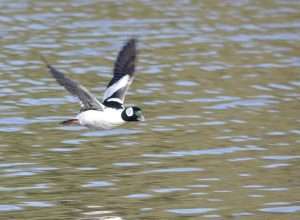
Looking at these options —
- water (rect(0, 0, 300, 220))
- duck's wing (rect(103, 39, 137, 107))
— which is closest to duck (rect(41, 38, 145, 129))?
duck's wing (rect(103, 39, 137, 107))

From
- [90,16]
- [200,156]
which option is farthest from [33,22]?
[200,156]

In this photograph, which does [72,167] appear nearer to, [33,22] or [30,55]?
[30,55]

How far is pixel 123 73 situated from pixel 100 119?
1406 millimetres

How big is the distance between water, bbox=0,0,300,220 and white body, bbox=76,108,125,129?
1.52 feet

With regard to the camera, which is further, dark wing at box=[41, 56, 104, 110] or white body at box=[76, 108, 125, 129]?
white body at box=[76, 108, 125, 129]

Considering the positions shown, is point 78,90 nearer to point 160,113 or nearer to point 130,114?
point 130,114

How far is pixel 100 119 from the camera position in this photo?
13.7m

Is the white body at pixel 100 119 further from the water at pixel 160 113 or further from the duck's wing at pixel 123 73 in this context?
the duck's wing at pixel 123 73

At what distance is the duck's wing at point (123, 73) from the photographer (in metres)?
14.6

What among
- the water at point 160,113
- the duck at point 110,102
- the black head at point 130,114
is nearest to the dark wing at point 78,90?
the duck at point 110,102

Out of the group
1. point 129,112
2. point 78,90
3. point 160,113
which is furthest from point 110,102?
point 160,113

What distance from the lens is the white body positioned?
1367cm

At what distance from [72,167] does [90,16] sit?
11.3 m

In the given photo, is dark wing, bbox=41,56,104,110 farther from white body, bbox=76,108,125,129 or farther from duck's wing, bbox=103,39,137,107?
duck's wing, bbox=103,39,137,107
